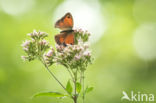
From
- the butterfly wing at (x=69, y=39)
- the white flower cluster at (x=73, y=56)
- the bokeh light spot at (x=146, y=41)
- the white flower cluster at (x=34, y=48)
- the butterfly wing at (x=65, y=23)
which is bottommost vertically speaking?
the bokeh light spot at (x=146, y=41)

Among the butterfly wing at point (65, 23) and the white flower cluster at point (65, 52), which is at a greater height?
the butterfly wing at point (65, 23)

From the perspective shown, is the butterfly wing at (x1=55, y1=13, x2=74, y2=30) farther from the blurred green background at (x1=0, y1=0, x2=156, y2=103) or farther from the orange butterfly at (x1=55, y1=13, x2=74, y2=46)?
the blurred green background at (x1=0, y1=0, x2=156, y2=103)

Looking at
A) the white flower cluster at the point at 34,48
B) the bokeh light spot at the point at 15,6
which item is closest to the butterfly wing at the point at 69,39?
the white flower cluster at the point at 34,48

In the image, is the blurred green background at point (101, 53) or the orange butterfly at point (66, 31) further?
the blurred green background at point (101, 53)

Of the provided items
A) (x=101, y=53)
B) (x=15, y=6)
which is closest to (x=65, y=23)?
(x=101, y=53)

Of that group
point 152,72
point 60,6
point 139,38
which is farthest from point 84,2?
point 152,72

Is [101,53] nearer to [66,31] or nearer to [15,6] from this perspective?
[15,6]

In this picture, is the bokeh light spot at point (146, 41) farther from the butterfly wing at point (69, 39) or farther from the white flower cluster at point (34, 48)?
the butterfly wing at point (69, 39)

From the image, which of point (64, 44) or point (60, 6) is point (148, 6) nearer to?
point (60, 6)
